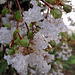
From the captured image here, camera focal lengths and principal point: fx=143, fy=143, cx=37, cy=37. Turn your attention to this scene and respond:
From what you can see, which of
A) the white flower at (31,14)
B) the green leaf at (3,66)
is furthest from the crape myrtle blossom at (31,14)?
the green leaf at (3,66)

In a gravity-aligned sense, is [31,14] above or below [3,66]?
above

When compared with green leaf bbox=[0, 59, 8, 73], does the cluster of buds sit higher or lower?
higher

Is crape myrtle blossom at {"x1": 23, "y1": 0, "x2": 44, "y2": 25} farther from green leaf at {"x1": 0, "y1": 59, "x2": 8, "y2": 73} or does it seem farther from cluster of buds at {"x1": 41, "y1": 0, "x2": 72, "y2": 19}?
green leaf at {"x1": 0, "y1": 59, "x2": 8, "y2": 73}

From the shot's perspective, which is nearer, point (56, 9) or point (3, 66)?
point (56, 9)

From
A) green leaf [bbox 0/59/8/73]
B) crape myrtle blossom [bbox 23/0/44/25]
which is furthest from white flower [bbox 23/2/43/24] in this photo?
green leaf [bbox 0/59/8/73]

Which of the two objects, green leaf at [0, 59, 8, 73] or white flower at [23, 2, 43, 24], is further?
green leaf at [0, 59, 8, 73]

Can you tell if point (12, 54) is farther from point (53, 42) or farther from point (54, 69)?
point (54, 69)

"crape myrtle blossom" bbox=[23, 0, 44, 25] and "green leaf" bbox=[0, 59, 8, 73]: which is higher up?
"crape myrtle blossom" bbox=[23, 0, 44, 25]

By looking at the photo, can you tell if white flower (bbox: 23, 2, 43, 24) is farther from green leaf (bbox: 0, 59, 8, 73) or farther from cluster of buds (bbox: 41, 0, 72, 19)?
green leaf (bbox: 0, 59, 8, 73)

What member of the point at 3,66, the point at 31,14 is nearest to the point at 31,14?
the point at 31,14

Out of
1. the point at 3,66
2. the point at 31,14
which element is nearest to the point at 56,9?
the point at 31,14

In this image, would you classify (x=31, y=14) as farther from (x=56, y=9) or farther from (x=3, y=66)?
(x=3, y=66)
